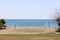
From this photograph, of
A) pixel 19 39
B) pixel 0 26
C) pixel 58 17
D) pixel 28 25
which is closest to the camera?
pixel 19 39

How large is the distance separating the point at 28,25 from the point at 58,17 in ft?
36.4

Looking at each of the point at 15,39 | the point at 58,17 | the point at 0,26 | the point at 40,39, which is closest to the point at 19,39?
the point at 15,39

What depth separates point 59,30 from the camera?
37.1 metres

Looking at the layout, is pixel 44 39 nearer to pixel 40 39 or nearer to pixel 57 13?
pixel 40 39

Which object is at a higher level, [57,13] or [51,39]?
[57,13]

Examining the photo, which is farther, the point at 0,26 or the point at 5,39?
the point at 0,26

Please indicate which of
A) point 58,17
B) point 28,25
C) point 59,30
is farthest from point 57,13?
point 28,25

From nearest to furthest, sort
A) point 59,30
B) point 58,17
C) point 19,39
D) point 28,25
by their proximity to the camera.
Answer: point 19,39 < point 59,30 < point 58,17 < point 28,25

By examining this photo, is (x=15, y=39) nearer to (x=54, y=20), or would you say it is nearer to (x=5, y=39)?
(x=5, y=39)

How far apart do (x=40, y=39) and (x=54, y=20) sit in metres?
16.1

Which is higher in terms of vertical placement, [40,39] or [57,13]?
[57,13]

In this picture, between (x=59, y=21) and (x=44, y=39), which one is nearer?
(x=44, y=39)

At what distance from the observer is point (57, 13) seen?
41.2 metres

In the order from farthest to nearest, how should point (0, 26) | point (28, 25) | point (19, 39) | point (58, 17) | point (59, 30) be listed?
point (28, 25) → point (0, 26) → point (58, 17) → point (59, 30) → point (19, 39)
